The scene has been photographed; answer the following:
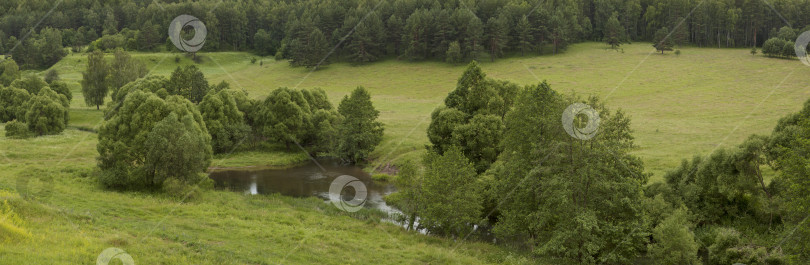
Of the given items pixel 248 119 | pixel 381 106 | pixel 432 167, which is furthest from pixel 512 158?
pixel 381 106

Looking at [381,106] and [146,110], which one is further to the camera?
[381,106]

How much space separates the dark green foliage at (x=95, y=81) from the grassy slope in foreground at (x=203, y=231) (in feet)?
199

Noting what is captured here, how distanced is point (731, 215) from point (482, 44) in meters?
117

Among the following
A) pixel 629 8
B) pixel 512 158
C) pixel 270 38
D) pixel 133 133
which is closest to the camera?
pixel 512 158

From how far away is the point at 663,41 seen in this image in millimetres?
138875

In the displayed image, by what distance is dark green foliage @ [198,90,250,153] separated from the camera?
70.5 metres

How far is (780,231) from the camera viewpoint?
30.2 m

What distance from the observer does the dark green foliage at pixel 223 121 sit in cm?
7050

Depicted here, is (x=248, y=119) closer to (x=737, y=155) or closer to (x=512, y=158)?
(x=512, y=158)

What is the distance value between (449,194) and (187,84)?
64.4 metres

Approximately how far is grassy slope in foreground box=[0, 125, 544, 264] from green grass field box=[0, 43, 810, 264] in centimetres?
10

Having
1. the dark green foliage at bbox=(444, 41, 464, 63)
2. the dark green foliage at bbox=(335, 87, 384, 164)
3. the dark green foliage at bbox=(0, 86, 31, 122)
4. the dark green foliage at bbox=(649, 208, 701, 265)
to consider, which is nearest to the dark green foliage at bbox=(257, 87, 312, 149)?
the dark green foliage at bbox=(335, 87, 384, 164)

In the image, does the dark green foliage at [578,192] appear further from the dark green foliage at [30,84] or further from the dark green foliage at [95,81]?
the dark green foliage at [30,84]

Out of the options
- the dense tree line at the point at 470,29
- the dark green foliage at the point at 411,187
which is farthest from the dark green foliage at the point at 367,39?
the dark green foliage at the point at 411,187
